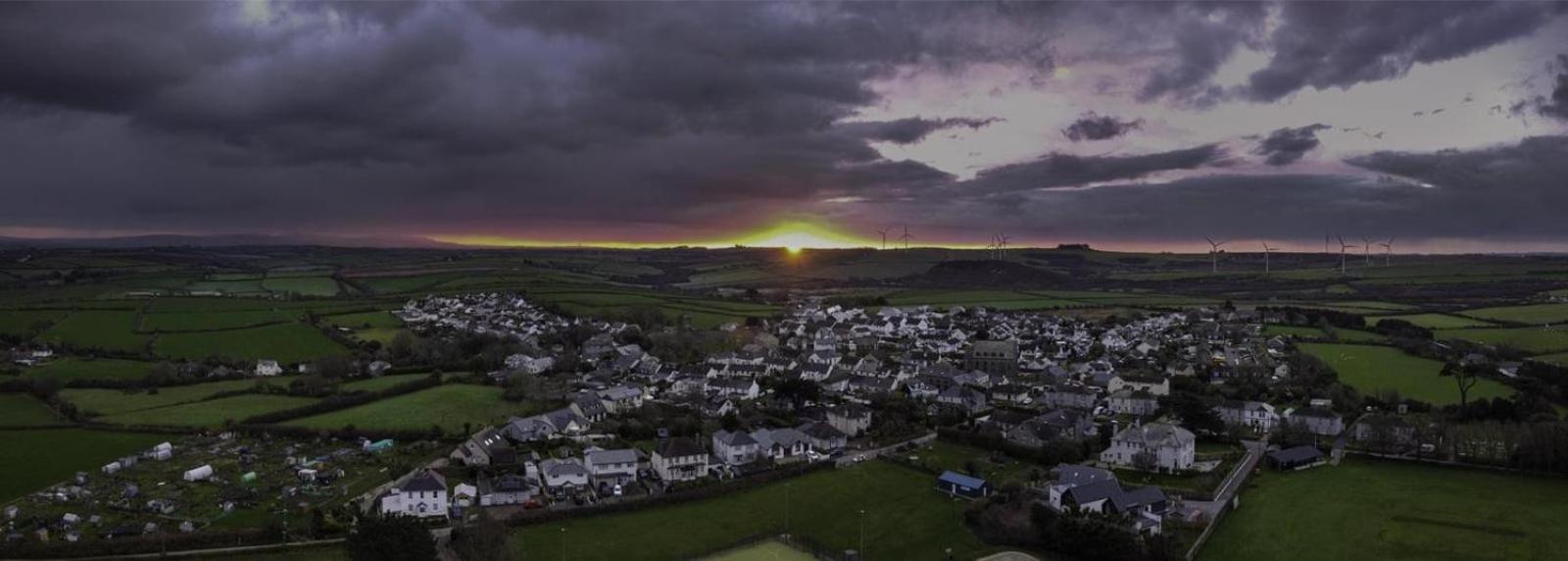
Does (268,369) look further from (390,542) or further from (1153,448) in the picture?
(1153,448)

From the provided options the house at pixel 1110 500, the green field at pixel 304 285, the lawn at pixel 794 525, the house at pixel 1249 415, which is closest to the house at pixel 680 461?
the lawn at pixel 794 525

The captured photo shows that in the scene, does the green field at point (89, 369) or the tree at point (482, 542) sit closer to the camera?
the tree at point (482, 542)

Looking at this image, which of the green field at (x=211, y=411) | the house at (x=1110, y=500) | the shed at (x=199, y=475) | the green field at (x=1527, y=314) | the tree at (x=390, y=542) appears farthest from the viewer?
the green field at (x=1527, y=314)

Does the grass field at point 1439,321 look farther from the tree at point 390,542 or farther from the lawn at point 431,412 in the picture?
the tree at point 390,542

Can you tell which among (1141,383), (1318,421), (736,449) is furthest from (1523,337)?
(736,449)

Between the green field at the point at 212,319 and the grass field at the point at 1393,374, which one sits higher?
the grass field at the point at 1393,374

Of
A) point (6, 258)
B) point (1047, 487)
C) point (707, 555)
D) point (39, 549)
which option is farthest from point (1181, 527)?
point (6, 258)
